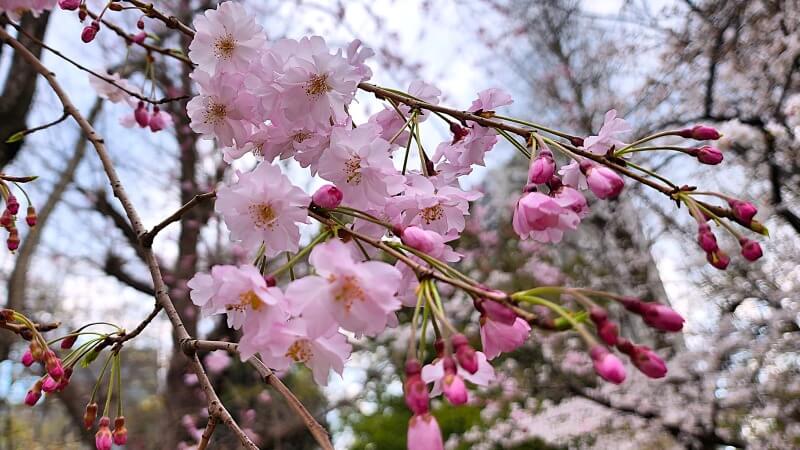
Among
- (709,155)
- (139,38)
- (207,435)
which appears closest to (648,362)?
(709,155)

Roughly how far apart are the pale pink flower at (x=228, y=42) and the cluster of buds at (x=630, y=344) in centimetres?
67

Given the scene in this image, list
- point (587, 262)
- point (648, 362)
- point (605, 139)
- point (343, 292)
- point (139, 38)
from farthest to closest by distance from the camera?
1. point (587, 262)
2. point (139, 38)
3. point (605, 139)
4. point (343, 292)
5. point (648, 362)

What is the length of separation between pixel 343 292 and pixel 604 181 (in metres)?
0.32

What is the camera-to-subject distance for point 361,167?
0.78 m

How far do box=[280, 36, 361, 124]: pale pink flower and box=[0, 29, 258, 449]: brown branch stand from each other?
13.2 inches

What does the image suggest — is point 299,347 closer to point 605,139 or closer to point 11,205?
point 605,139

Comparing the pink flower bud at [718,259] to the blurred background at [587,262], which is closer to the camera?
the pink flower bud at [718,259]

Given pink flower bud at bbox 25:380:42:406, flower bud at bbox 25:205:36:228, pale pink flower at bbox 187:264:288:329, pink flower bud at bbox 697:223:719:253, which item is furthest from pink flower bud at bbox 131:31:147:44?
pink flower bud at bbox 697:223:719:253

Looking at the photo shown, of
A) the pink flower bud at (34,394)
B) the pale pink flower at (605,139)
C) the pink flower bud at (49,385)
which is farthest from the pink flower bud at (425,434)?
the pink flower bud at (34,394)

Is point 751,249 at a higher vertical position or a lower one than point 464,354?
higher

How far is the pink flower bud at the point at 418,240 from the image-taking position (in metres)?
0.62

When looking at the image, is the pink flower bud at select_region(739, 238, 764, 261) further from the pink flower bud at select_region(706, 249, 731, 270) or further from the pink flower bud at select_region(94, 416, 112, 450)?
the pink flower bud at select_region(94, 416, 112, 450)

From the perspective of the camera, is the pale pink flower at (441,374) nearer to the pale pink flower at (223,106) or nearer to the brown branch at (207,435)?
the brown branch at (207,435)

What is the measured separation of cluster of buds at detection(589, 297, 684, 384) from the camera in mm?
465
